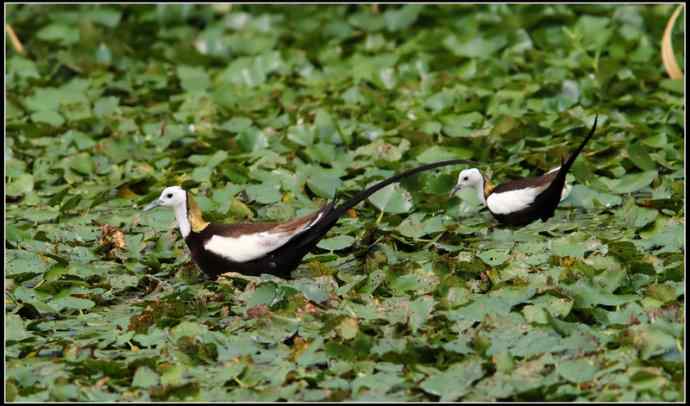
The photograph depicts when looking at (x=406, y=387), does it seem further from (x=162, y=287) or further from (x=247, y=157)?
(x=247, y=157)

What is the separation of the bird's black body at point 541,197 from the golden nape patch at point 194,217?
62.7 inches

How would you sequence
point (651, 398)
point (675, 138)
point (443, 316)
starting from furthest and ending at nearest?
point (675, 138), point (443, 316), point (651, 398)

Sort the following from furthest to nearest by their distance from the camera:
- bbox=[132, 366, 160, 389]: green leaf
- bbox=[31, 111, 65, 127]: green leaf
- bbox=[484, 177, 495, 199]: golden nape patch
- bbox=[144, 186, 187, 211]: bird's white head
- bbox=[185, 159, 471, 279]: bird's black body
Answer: bbox=[31, 111, 65, 127]: green leaf
bbox=[484, 177, 495, 199]: golden nape patch
bbox=[144, 186, 187, 211]: bird's white head
bbox=[185, 159, 471, 279]: bird's black body
bbox=[132, 366, 160, 389]: green leaf

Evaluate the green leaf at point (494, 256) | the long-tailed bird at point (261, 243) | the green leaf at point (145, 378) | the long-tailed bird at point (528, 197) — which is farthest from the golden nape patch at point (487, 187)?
the green leaf at point (145, 378)

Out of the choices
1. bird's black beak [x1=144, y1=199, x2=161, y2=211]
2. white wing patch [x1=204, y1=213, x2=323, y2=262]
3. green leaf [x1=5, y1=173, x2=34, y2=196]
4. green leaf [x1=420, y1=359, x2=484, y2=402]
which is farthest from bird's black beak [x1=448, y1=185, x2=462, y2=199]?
green leaf [x1=5, y1=173, x2=34, y2=196]

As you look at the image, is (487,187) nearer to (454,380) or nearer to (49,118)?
(454,380)

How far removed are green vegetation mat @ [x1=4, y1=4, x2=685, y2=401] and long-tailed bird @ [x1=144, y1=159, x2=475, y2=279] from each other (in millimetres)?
148

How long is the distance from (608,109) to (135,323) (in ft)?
13.2

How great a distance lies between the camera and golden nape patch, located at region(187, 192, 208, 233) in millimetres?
7391

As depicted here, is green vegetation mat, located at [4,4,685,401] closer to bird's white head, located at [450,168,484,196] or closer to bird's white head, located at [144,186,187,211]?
bird's white head, located at [450,168,484,196]

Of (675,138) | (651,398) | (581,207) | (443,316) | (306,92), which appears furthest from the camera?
(306,92)

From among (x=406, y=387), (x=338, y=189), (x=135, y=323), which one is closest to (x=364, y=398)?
(x=406, y=387)

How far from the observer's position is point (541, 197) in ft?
25.5

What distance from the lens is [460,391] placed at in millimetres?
5719
